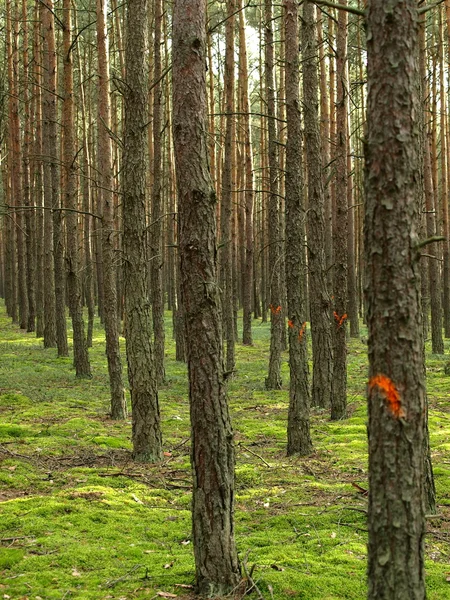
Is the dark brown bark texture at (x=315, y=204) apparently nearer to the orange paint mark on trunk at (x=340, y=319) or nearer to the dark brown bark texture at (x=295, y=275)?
the orange paint mark on trunk at (x=340, y=319)

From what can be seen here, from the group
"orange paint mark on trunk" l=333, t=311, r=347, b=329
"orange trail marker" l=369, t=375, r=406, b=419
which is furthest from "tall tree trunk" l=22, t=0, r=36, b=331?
"orange trail marker" l=369, t=375, r=406, b=419

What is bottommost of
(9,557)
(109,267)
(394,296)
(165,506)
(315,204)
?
(165,506)

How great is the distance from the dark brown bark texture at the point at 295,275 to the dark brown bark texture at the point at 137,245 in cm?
174

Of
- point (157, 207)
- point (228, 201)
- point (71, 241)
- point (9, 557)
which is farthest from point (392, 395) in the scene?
point (71, 241)

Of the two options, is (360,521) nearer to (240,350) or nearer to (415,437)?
(415,437)

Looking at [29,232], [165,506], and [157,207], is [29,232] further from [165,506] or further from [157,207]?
[165,506]

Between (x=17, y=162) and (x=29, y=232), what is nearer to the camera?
(x=29, y=232)

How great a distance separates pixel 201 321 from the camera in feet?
14.6

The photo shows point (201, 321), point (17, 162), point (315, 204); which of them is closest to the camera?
point (201, 321)

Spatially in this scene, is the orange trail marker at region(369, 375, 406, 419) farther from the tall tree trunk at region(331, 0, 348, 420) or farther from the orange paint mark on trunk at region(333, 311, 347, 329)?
the orange paint mark on trunk at region(333, 311, 347, 329)

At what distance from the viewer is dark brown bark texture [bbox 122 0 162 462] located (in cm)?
798

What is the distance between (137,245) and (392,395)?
17.9ft

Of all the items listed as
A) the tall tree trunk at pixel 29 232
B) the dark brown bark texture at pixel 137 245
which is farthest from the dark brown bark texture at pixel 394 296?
the tall tree trunk at pixel 29 232

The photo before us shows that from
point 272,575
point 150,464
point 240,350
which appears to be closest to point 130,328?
point 150,464
